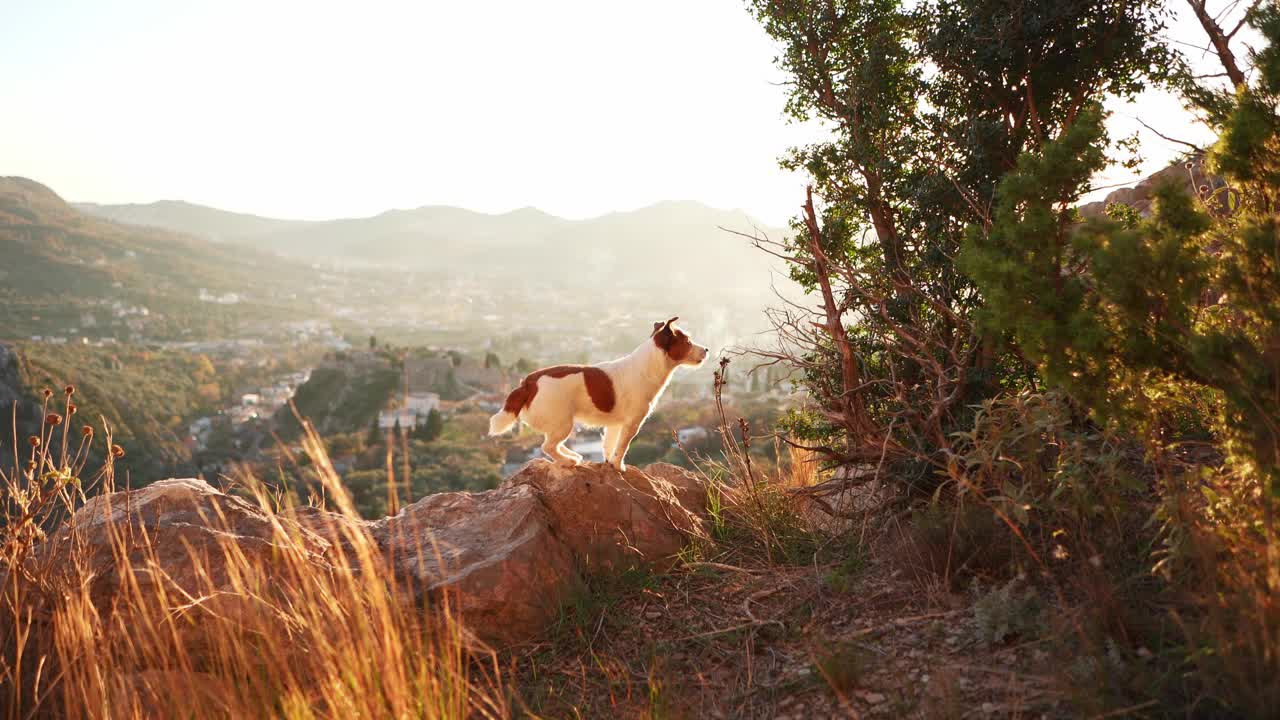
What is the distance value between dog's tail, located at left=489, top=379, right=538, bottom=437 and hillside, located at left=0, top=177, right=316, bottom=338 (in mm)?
60711

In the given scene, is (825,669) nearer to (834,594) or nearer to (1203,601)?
(834,594)

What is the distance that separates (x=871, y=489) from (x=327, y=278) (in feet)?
331

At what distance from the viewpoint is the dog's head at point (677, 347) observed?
475 cm

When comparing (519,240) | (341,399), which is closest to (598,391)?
(341,399)

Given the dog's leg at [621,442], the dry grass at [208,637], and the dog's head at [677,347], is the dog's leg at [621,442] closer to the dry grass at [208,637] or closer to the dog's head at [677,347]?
the dog's head at [677,347]

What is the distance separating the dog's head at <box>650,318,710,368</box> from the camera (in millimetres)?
4754

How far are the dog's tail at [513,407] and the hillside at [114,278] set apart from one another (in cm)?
6071

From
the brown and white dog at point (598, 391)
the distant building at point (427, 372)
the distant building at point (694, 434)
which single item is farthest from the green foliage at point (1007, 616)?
the distant building at point (427, 372)

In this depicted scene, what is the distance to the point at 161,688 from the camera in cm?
312

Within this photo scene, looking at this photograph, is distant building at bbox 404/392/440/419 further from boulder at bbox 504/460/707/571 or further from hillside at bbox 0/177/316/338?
boulder at bbox 504/460/707/571

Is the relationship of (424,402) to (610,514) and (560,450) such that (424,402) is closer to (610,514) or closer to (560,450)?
(560,450)

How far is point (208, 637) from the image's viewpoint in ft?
11.0

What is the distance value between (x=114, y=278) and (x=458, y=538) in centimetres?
7979

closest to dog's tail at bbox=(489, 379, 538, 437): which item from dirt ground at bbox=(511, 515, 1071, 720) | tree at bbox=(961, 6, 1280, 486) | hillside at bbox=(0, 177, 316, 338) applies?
dirt ground at bbox=(511, 515, 1071, 720)
